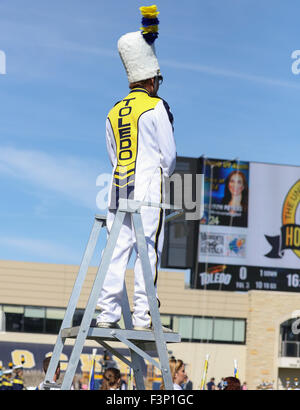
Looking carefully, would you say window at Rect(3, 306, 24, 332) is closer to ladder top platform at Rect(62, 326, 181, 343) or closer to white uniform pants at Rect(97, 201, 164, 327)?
white uniform pants at Rect(97, 201, 164, 327)

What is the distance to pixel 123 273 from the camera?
15.5ft

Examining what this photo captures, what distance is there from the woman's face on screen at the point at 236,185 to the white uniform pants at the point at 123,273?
46467mm

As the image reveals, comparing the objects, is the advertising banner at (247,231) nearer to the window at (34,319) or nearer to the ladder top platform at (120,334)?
the window at (34,319)

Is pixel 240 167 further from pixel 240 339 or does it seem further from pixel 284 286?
pixel 240 339

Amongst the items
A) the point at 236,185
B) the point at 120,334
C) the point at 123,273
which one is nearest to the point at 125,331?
the point at 120,334

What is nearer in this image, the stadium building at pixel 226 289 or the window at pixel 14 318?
the stadium building at pixel 226 289

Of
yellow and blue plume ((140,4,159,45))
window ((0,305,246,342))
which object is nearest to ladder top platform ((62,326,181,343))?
yellow and blue plume ((140,4,159,45))

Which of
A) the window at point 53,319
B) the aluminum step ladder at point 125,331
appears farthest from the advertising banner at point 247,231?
the aluminum step ladder at point 125,331

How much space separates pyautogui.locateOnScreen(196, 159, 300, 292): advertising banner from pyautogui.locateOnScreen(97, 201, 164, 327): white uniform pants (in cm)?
4525

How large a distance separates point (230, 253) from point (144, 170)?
1805 inches

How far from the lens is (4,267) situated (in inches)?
2159

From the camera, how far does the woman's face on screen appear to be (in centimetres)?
5100

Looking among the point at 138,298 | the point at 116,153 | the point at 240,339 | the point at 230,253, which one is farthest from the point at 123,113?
the point at 240,339

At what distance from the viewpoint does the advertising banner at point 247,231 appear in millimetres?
50500
